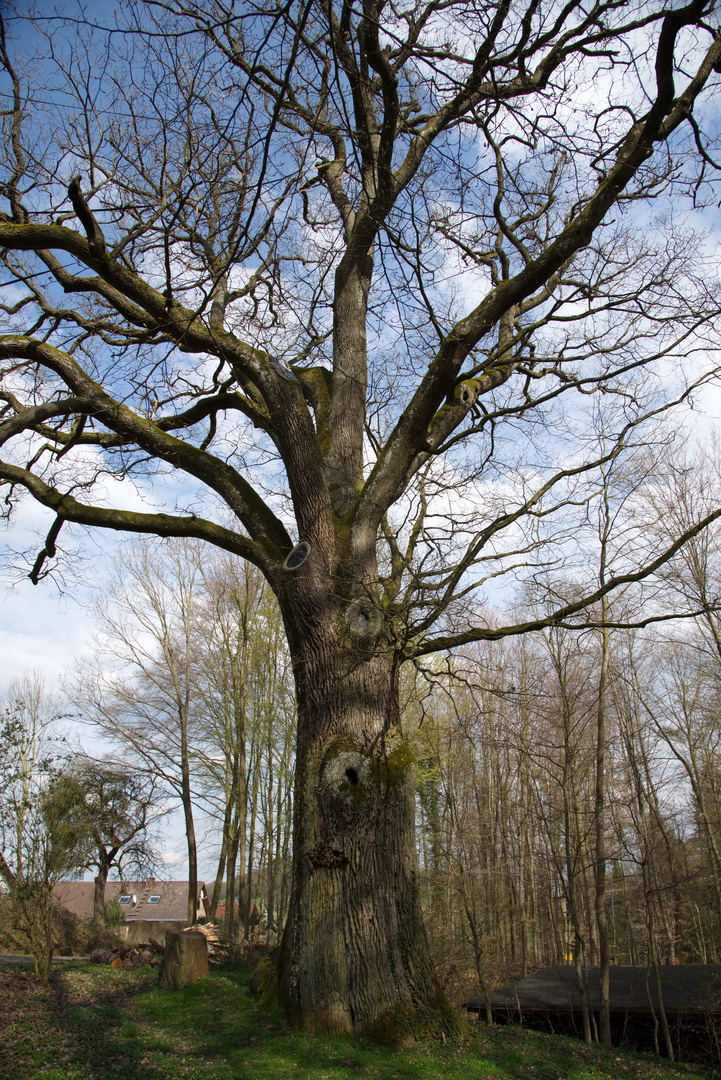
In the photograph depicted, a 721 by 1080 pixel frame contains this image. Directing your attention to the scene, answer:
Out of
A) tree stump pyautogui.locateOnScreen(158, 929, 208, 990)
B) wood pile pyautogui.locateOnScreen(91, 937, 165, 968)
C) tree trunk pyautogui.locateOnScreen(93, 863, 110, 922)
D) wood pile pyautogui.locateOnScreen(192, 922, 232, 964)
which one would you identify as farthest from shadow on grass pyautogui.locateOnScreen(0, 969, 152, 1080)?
tree trunk pyautogui.locateOnScreen(93, 863, 110, 922)

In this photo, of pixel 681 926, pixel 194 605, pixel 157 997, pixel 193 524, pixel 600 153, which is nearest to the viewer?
pixel 600 153

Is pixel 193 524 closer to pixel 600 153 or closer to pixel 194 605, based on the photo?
pixel 600 153

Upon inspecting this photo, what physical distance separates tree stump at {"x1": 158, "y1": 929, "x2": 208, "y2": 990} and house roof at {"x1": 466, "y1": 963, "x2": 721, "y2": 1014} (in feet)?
12.9

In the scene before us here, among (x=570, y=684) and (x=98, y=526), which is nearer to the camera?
(x=98, y=526)

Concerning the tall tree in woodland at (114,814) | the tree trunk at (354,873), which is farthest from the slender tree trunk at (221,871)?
the tree trunk at (354,873)

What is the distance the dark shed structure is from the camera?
7.58 metres

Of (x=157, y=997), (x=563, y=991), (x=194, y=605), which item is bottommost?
(x=563, y=991)

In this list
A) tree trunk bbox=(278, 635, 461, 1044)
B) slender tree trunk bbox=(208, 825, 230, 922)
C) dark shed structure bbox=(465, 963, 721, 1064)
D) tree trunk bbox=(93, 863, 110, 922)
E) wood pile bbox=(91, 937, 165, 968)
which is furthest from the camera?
tree trunk bbox=(93, 863, 110, 922)

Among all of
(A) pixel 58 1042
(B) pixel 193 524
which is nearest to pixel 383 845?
(A) pixel 58 1042

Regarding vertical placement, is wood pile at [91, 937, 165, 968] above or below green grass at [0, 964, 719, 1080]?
below

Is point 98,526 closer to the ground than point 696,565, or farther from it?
closer to the ground

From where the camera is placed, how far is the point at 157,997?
8.12 m

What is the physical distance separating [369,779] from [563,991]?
741 centimetres

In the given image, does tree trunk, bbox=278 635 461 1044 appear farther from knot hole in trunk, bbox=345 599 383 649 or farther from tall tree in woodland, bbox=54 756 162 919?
tall tree in woodland, bbox=54 756 162 919
